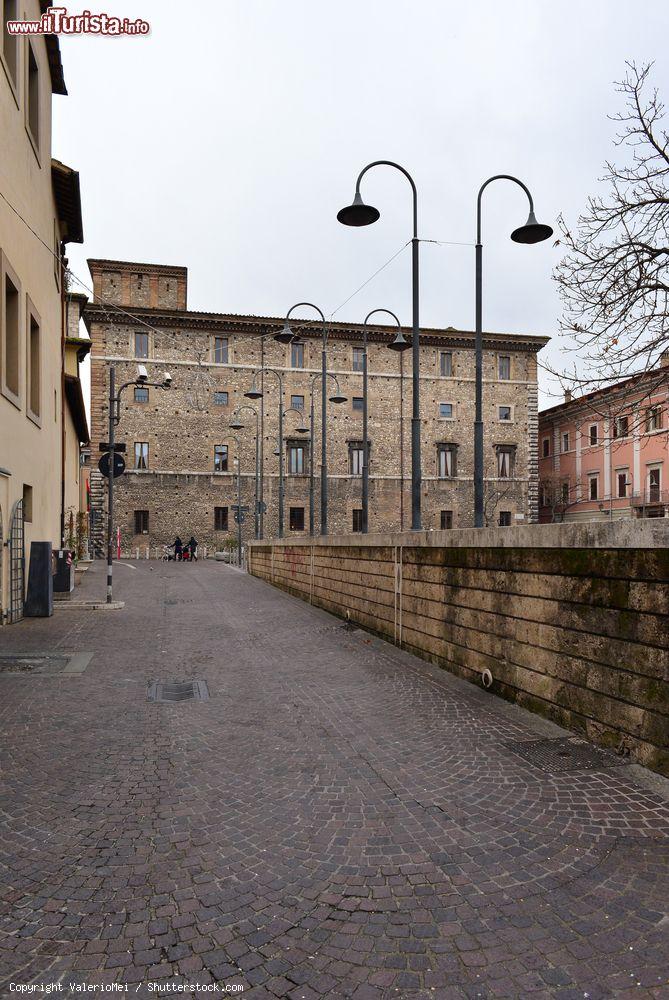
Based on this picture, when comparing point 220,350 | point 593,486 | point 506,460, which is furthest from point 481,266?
point 506,460

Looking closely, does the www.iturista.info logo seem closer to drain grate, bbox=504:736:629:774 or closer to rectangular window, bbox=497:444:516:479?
drain grate, bbox=504:736:629:774

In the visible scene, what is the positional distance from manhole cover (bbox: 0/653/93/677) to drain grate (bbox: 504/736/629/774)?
18.0 feet

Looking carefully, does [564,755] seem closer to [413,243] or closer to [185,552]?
[413,243]

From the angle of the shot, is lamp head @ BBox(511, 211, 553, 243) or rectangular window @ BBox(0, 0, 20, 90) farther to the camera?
rectangular window @ BBox(0, 0, 20, 90)

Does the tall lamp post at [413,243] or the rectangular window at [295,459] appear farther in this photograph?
the rectangular window at [295,459]

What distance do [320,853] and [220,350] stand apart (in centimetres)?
4780

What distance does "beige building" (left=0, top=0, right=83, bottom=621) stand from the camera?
456 inches

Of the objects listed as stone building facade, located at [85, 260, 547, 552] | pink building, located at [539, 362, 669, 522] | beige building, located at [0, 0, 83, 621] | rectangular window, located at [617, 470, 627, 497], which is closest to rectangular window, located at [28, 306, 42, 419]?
beige building, located at [0, 0, 83, 621]

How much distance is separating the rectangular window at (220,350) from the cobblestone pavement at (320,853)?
4421cm

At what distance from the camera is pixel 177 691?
281 inches

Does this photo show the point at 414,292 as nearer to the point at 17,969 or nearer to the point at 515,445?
the point at 17,969

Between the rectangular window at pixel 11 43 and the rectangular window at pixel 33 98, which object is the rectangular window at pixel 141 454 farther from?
the rectangular window at pixel 11 43

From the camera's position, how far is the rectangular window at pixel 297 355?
49844 mm

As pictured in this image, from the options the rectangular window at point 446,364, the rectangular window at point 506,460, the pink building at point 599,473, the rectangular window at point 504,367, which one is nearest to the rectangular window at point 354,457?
the rectangular window at point 446,364
